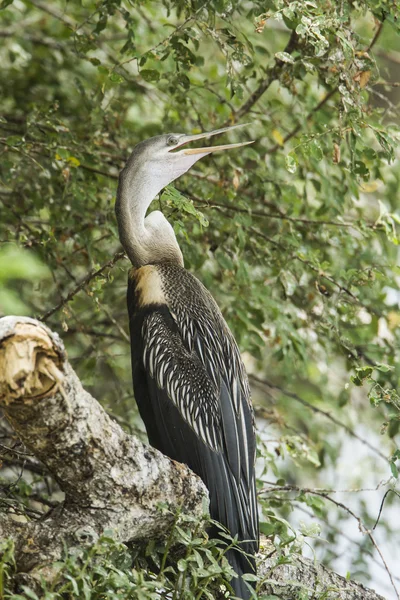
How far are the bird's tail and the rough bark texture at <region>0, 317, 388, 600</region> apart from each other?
0.07 m

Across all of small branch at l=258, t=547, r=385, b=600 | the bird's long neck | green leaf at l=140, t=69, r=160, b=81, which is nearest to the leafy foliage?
green leaf at l=140, t=69, r=160, b=81

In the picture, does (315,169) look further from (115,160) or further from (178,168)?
(115,160)

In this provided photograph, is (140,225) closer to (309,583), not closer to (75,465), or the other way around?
(75,465)

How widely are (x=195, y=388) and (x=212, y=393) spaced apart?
68 mm

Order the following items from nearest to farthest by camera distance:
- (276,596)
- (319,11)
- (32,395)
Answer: (32,395)
(276,596)
(319,11)

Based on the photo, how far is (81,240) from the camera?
386 centimetres

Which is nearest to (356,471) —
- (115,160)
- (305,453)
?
(305,453)

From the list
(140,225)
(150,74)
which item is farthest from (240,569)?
(150,74)

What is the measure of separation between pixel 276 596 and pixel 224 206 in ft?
5.95

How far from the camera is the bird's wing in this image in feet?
9.57

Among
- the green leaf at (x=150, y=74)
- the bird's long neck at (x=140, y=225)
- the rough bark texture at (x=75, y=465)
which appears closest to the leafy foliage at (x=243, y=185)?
the green leaf at (x=150, y=74)

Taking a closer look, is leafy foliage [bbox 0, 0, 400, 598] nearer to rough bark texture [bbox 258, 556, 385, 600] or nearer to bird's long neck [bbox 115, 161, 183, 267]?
bird's long neck [bbox 115, 161, 183, 267]

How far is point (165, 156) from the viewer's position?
360 cm

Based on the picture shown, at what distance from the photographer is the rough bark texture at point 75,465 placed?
6.55 feet
